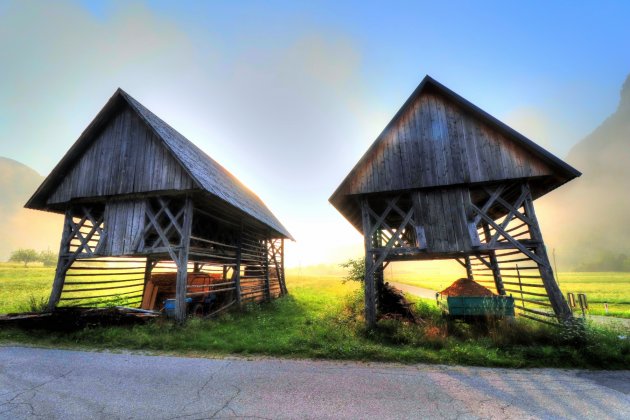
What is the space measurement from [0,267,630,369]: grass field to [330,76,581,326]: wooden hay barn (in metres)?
1.37

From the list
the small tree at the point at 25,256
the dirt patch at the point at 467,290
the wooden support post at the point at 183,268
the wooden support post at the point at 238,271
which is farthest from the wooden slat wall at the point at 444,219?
the small tree at the point at 25,256

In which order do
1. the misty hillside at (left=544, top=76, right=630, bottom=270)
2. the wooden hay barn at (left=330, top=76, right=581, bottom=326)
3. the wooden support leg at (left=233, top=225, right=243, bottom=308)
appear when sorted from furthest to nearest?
the misty hillside at (left=544, top=76, right=630, bottom=270)
the wooden support leg at (left=233, top=225, right=243, bottom=308)
the wooden hay barn at (left=330, top=76, right=581, bottom=326)

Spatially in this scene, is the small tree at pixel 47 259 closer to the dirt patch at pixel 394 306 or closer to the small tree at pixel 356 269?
the small tree at pixel 356 269

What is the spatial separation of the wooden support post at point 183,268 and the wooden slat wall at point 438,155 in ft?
18.3

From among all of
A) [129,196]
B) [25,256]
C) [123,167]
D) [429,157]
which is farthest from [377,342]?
[25,256]

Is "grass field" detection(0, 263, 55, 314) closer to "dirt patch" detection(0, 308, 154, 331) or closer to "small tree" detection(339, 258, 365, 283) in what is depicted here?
"dirt patch" detection(0, 308, 154, 331)

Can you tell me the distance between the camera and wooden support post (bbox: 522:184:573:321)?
25.3 feet

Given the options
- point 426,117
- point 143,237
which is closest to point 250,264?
point 143,237

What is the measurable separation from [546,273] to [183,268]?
444 inches

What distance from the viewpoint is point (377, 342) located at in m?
7.60

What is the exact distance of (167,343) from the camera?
724 cm

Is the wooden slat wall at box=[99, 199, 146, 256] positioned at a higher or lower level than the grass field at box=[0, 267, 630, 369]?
higher

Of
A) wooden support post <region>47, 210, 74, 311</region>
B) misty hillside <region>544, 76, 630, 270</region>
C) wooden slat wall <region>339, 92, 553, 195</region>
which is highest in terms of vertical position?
misty hillside <region>544, 76, 630, 270</region>

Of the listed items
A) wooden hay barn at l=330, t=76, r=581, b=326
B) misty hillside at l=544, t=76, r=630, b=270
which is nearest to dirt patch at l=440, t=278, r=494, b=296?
wooden hay barn at l=330, t=76, r=581, b=326
